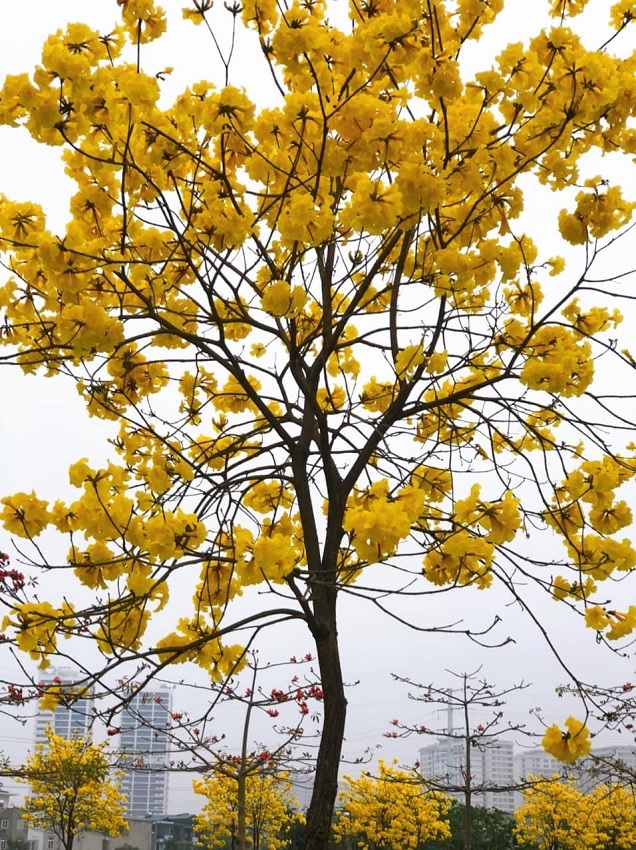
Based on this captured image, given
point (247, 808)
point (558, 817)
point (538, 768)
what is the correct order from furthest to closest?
point (538, 768) → point (558, 817) → point (247, 808)

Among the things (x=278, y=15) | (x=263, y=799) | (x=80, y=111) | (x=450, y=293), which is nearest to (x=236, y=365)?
(x=450, y=293)

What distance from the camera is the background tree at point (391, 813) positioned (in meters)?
12.4

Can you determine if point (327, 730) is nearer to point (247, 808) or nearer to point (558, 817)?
point (247, 808)

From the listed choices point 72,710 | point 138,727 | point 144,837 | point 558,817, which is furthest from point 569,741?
point 144,837

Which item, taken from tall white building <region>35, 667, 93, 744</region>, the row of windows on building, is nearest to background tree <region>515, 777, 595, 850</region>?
the row of windows on building

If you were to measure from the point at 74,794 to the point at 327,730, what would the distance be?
9.50 metres

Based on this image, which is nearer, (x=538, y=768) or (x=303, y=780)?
(x=303, y=780)

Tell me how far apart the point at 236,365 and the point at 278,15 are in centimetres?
114

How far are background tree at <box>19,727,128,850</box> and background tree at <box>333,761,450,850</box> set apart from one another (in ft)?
11.9

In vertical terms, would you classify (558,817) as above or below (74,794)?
below

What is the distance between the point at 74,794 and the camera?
10.5 meters

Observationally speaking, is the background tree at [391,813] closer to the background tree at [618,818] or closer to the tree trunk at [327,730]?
the background tree at [618,818]

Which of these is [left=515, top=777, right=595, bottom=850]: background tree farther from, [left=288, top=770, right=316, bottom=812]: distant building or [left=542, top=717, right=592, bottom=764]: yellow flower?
[left=542, top=717, right=592, bottom=764]: yellow flower

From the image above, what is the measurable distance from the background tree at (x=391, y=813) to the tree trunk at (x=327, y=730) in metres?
10.5
